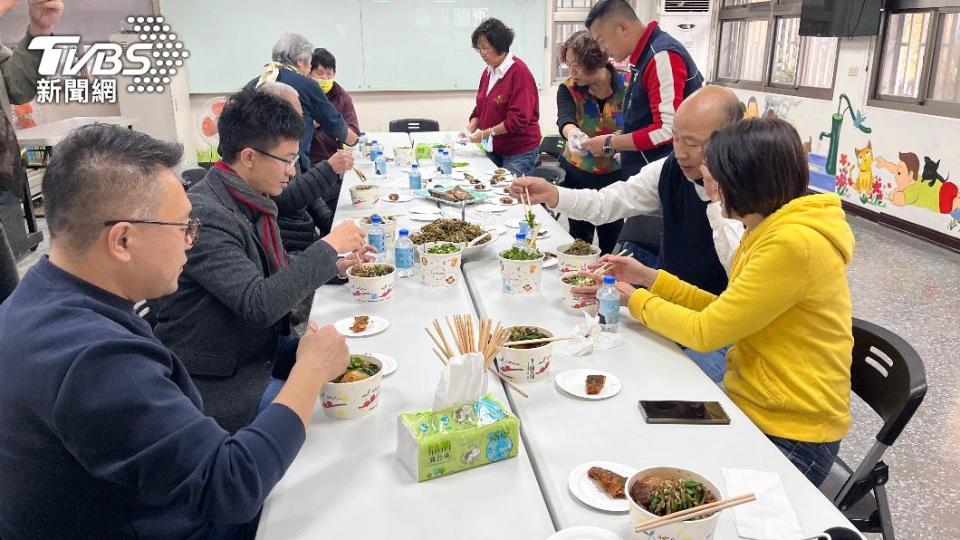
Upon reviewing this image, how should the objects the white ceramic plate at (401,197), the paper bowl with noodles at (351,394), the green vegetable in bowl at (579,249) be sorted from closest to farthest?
the paper bowl with noodles at (351,394) → the green vegetable in bowl at (579,249) → the white ceramic plate at (401,197)

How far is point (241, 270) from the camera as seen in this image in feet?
5.37

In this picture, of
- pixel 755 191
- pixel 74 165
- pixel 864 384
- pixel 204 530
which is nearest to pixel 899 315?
pixel 864 384

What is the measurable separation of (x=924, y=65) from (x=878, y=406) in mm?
4888

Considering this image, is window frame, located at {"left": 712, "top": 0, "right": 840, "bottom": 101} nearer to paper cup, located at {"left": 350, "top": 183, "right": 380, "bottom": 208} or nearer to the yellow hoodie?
paper cup, located at {"left": 350, "top": 183, "right": 380, "bottom": 208}

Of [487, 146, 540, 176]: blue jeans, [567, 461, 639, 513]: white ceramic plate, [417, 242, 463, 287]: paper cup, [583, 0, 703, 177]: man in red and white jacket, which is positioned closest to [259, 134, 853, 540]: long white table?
[567, 461, 639, 513]: white ceramic plate

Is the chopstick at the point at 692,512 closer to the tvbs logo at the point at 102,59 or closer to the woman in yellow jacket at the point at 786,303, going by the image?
the woman in yellow jacket at the point at 786,303

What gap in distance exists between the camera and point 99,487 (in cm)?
99

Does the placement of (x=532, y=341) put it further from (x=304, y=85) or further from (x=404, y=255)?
(x=304, y=85)

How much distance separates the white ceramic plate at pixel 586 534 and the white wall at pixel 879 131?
16.6 feet

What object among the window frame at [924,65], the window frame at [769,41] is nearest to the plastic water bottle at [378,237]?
the window frame at [924,65]

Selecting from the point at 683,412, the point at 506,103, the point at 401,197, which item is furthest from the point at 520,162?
the point at 683,412

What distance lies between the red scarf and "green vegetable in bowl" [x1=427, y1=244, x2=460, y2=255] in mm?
471

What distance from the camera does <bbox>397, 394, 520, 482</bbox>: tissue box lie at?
1.15m

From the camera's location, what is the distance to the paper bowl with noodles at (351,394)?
51.9 inches
